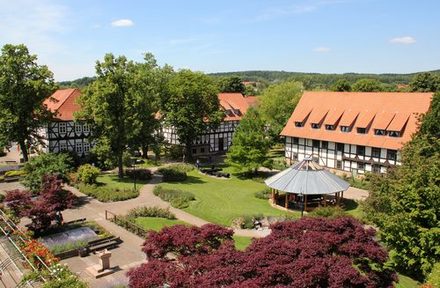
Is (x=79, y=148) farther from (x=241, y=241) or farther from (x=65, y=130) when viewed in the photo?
(x=241, y=241)

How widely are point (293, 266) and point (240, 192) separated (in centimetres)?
2537

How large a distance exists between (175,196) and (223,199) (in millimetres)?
3997

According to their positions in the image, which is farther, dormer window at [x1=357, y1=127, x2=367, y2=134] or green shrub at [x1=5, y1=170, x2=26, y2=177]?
dormer window at [x1=357, y1=127, x2=367, y2=134]

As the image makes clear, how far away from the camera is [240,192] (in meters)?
37.5

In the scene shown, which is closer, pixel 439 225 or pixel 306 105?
pixel 439 225

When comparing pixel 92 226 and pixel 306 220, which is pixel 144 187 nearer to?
pixel 92 226

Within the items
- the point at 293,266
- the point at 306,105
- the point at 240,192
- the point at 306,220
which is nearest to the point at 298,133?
the point at 306,105

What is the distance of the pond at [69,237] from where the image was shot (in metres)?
23.1

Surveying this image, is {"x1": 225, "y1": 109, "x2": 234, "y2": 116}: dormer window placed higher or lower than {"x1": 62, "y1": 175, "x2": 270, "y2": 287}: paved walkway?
higher

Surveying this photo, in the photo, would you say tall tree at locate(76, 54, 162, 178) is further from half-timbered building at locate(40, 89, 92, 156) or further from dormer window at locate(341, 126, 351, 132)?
dormer window at locate(341, 126, 351, 132)

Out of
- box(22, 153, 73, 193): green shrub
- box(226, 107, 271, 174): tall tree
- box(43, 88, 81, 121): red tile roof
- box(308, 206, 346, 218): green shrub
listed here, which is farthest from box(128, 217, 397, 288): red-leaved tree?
box(43, 88, 81, 121): red tile roof

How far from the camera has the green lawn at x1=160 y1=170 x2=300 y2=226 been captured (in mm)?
30719

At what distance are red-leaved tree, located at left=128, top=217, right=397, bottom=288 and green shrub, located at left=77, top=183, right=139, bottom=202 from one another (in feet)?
62.7

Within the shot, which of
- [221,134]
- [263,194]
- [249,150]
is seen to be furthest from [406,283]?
[221,134]
